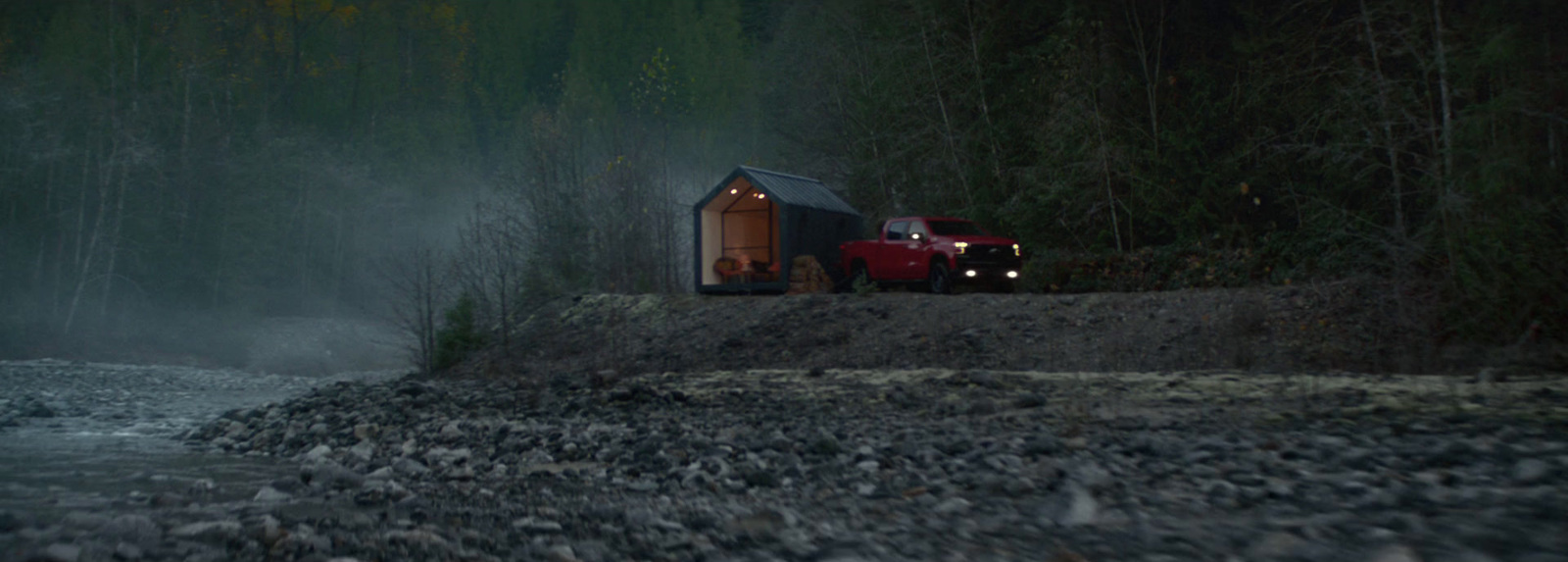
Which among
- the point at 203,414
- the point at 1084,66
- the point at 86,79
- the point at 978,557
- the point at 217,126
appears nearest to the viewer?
the point at 978,557

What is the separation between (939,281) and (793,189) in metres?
4.52

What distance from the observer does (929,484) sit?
5723 mm

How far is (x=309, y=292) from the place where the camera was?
45.1 meters

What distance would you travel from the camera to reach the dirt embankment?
39.3 feet

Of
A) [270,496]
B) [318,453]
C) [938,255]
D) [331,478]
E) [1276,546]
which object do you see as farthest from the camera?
[938,255]

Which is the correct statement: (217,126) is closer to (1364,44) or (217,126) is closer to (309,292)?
(309,292)

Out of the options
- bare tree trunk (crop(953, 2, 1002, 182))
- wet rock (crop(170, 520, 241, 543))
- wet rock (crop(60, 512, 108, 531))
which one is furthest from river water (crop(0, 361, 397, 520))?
bare tree trunk (crop(953, 2, 1002, 182))

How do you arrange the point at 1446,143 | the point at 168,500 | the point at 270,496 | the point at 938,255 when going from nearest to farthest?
the point at 168,500 → the point at 270,496 → the point at 1446,143 → the point at 938,255

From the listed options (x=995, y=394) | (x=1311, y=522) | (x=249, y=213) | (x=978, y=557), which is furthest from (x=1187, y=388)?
(x=249, y=213)

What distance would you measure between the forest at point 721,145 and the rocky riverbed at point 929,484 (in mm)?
5267

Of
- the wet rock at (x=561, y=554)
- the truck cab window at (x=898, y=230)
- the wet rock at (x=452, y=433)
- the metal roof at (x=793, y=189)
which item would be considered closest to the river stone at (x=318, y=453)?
the wet rock at (x=452, y=433)

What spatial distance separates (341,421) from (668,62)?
36.9m

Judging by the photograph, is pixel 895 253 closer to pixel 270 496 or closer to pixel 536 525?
pixel 270 496

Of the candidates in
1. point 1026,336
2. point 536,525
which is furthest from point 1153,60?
point 536,525
